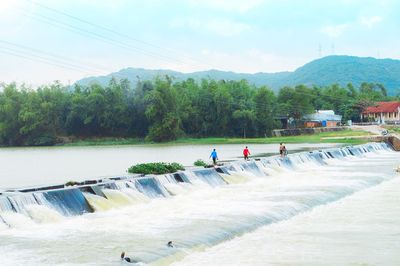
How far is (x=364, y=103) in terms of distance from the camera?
107812 millimetres

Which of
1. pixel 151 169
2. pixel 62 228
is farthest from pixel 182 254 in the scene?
pixel 151 169

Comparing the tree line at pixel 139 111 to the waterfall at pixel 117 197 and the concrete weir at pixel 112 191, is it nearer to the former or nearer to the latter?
the concrete weir at pixel 112 191

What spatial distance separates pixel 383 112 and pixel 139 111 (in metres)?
45.0

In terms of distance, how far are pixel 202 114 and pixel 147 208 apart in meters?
76.9

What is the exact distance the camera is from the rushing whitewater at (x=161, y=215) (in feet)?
43.2

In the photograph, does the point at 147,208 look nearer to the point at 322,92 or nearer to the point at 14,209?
the point at 14,209

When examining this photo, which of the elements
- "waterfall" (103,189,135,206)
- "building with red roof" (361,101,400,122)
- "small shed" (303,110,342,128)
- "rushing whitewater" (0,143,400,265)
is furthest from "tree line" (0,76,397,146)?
"waterfall" (103,189,135,206)

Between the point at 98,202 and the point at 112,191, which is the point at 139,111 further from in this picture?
the point at 98,202

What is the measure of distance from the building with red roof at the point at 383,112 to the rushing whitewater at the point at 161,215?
7540cm

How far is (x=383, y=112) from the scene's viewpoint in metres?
104

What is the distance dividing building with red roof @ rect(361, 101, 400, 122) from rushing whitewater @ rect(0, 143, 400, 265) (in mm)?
75400

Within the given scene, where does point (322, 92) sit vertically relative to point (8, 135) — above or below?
above

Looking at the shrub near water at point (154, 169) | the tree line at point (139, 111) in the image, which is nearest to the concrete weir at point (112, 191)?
the shrub near water at point (154, 169)

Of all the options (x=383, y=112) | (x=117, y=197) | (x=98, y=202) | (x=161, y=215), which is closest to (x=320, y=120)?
(x=383, y=112)
